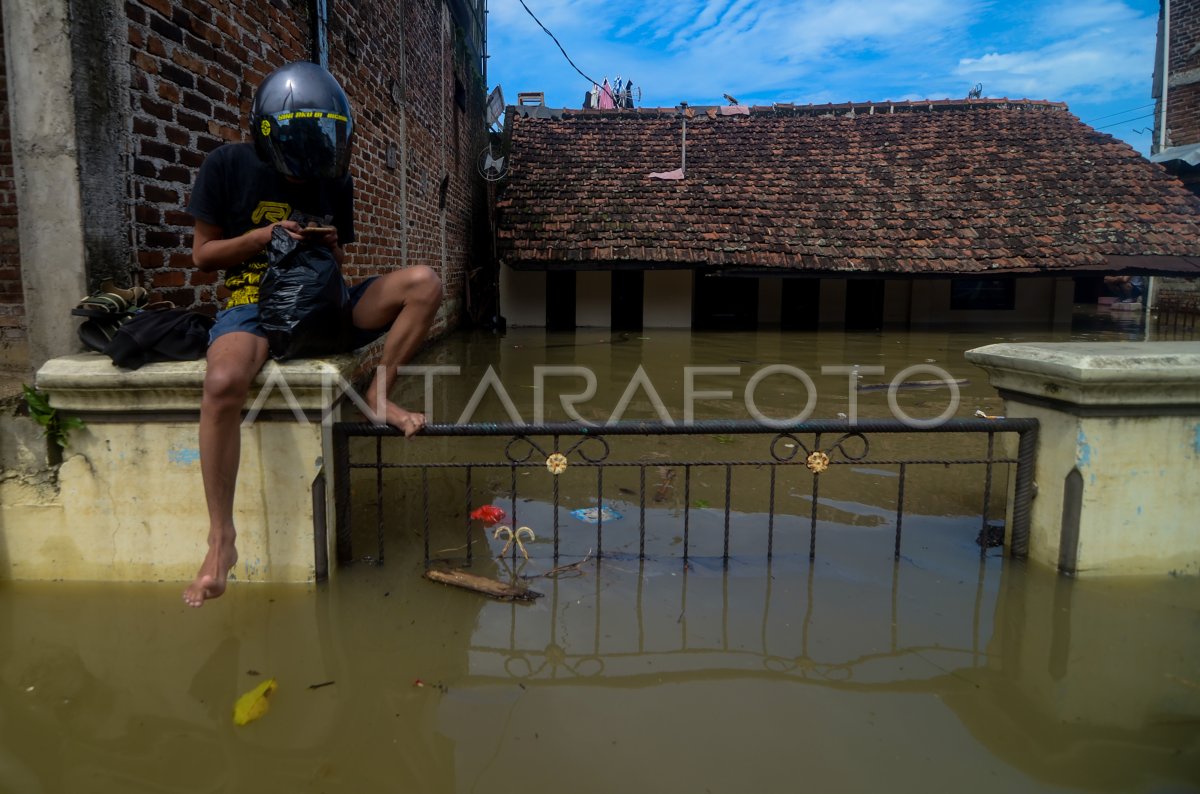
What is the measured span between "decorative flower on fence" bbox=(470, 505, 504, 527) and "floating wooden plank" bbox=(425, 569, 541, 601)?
25.8 inches

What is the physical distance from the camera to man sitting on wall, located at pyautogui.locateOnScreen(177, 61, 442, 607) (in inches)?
89.9

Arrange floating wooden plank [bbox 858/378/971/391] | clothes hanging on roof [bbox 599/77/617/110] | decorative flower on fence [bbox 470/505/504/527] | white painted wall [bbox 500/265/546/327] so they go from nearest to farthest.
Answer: decorative flower on fence [bbox 470/505/504/527] → floating wooden plank [bbox 858/378/971/391] → white painted wall [bbox 500/265/546/327] → clothes hanging on roof [bbox 599/77/617/110]

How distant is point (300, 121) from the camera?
2.39m

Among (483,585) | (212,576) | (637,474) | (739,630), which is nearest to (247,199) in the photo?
(212,576)

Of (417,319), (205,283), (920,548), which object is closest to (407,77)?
(205,283)

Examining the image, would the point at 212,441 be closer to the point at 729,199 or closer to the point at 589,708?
the point at 589,708

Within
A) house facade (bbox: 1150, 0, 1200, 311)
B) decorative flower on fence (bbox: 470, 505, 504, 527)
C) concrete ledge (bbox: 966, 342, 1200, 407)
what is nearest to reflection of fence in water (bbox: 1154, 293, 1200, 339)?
house facade (bbox: 1150, 0, 1200, 311)

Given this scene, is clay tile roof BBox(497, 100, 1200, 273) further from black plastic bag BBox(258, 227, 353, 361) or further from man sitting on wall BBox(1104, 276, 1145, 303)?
black plastic bag BBox(258, 227, 353, 361)

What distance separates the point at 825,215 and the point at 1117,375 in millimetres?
11499

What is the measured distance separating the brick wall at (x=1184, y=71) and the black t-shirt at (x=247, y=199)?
19.9 metres

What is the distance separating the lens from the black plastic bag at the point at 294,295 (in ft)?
7.91

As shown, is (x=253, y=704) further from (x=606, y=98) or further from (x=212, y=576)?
(x=606, y=98)

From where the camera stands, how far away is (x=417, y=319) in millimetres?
2715

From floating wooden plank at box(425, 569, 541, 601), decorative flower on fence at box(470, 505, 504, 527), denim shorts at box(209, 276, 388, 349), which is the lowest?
floating wooden plank at box(425, 569, 541, 601)
